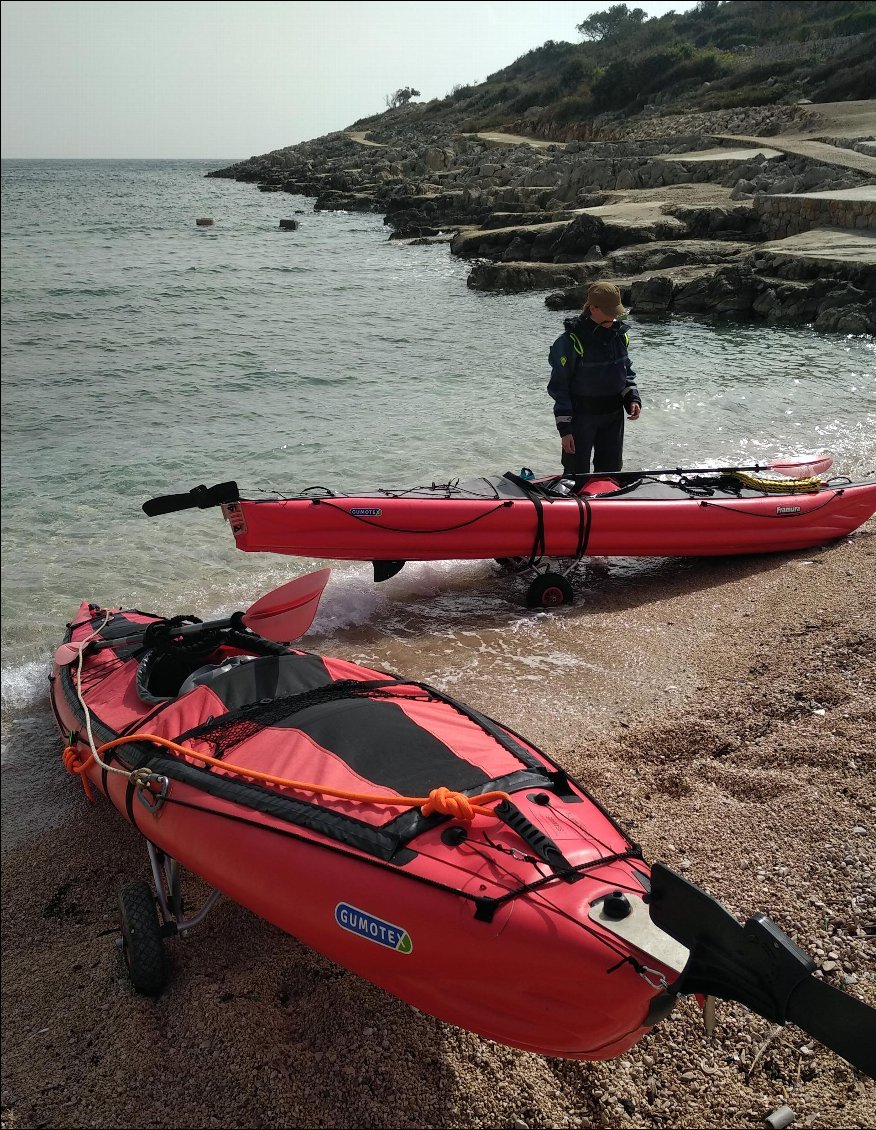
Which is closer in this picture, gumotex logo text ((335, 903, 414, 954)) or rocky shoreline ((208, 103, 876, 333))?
gumotex logo text ((335, 903, 414, 954))

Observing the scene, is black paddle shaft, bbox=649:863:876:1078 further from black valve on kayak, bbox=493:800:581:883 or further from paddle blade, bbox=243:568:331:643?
paddle blade, bbox=243:568:331:643

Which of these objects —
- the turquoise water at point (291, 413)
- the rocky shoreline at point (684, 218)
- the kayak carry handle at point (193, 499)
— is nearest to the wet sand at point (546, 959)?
the turquoise water at point (291, 413)

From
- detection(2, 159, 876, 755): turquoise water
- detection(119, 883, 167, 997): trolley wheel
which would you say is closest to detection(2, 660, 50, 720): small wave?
detection(2, 159, 876, 755): turquoise water

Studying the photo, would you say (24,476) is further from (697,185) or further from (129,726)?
(697,185)

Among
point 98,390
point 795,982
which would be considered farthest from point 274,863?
point 98,390

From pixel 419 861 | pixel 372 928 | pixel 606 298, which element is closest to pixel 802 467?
pixel 606 298

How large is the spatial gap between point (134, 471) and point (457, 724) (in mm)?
6638

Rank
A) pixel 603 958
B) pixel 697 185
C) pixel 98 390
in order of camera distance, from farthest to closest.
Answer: pixel 697 185, pixel 98 390, pixel 603 958

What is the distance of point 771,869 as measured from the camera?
2727 millimetres

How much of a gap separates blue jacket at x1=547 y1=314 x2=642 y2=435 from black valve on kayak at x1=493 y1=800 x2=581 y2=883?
387 centimetres

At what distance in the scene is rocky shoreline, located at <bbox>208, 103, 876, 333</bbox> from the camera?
1468 cm

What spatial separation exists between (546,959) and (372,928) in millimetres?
491

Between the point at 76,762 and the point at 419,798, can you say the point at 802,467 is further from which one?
the point at 76,762

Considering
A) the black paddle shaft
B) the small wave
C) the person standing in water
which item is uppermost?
the person standing in water
